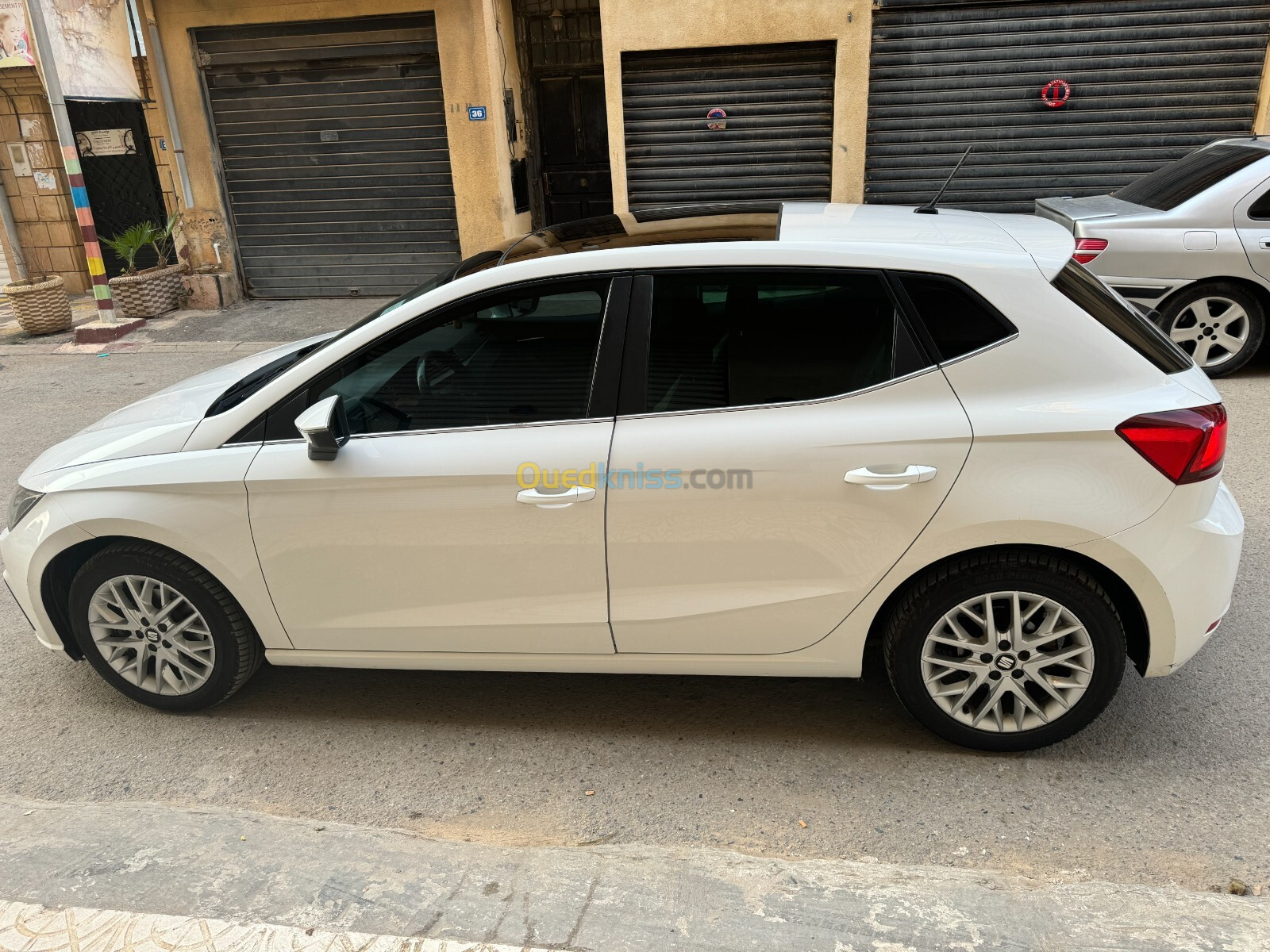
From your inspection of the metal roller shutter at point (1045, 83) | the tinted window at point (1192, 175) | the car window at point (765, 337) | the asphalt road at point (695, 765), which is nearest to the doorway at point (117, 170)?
the metal roller shutter at point (1045, 83)

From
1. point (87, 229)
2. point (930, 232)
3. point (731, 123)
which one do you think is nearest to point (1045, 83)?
point (731, 123)

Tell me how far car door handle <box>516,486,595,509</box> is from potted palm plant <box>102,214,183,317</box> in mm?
9858

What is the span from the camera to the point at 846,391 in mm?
3014

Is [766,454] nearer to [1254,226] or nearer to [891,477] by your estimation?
[891,477]

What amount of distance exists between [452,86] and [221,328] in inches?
147

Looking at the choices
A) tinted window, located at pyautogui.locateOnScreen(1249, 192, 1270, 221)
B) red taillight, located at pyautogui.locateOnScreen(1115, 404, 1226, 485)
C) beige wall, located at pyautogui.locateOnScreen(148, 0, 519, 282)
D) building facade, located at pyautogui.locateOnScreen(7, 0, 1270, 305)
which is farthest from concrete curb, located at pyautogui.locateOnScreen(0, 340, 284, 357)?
red taillight, located at pyautogui.locateOnScreen(1115, 404, 1226, 485)

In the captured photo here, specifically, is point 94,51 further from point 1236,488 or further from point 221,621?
point 1236,488

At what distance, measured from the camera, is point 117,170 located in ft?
40.9

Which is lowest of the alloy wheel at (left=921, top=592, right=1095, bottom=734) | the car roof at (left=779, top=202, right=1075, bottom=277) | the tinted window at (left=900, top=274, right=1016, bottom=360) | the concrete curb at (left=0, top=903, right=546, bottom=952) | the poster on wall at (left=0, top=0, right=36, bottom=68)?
the concrete curb at (left=0, top=903, right=546, bottom=952)

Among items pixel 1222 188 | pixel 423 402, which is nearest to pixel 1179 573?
pixel 423 402

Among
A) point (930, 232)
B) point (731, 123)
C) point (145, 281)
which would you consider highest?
point (731, 123)

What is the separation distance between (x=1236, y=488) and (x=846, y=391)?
134 inches

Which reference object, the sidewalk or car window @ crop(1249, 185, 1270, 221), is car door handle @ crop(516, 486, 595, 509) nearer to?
car window @ crop(1249, 185, 1270, 221)

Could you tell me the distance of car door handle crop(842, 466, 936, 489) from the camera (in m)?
2.91
